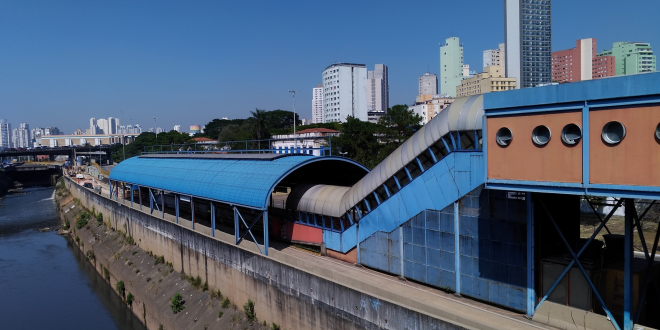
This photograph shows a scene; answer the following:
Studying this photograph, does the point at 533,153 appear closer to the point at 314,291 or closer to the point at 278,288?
the point at 314,291

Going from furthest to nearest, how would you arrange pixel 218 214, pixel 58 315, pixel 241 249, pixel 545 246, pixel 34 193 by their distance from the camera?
pixel 34 193 < pixel 218 214 < pixel 58 315 < pixel 241 249 < pixel 545 246

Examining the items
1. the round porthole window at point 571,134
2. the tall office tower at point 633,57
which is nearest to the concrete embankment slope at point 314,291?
the round porthole window at point 571,134

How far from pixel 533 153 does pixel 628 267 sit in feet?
14.7

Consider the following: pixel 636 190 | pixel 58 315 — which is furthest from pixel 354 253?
pixel 58 315

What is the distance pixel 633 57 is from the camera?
522 feet

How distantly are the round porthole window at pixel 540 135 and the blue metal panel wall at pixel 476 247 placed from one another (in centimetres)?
365

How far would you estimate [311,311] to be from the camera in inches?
863

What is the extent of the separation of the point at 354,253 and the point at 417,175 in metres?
6.75

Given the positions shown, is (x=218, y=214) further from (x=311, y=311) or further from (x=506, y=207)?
(x=506, y=207)

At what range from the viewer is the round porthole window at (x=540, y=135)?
14.7m

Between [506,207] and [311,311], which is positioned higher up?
[506,207]

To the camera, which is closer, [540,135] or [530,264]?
[540,135]

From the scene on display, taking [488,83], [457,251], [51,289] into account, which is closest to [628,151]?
[457,251]

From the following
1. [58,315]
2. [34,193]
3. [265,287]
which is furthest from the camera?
[34,193]
